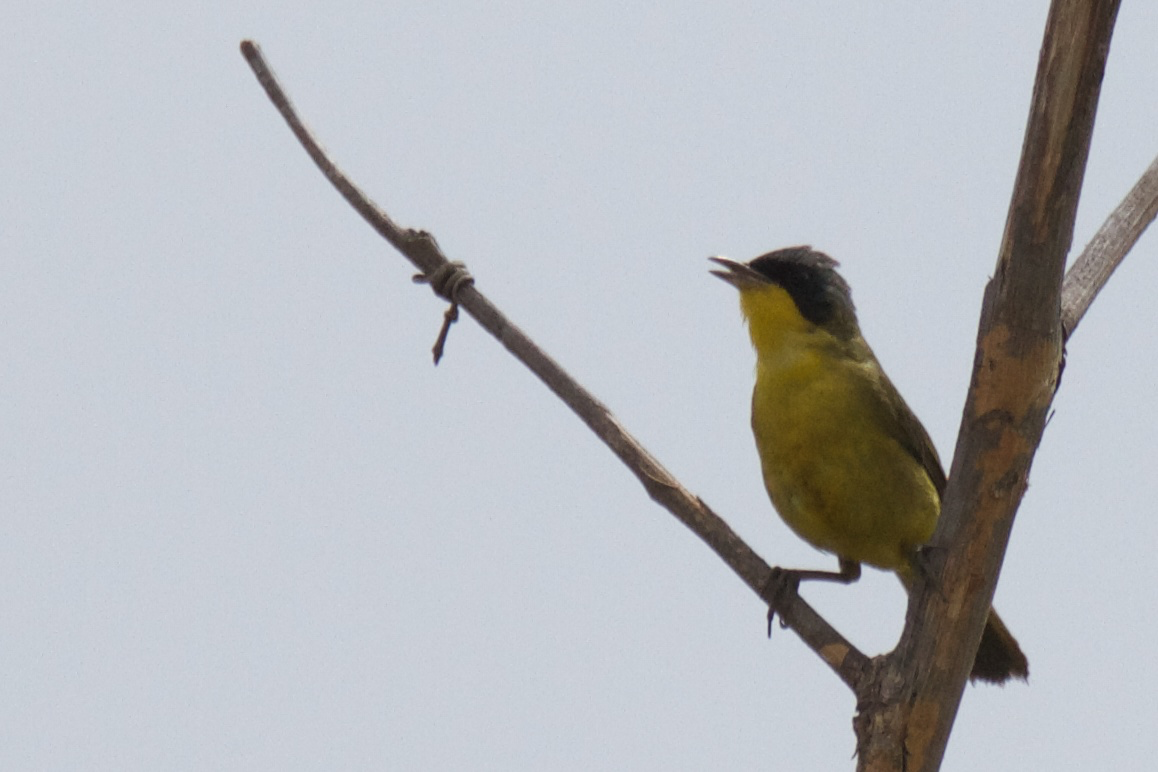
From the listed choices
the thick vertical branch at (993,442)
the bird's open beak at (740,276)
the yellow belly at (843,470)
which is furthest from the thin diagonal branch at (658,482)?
the bird's open beak at (740,276)

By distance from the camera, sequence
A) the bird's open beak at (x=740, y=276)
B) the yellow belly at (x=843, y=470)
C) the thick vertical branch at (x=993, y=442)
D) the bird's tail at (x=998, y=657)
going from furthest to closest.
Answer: the bird's open beak at (x=740, y=276) → the bird's tail at (x=998, y=657) → the yellow belly at (x=843, y=470) → the thick vertical branch at (x=993, y=442)

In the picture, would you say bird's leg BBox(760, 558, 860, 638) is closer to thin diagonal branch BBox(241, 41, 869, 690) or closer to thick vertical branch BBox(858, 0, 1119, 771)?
thin diagonal branch BBox(241, 41, 869, 690)

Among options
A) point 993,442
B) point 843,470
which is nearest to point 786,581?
point 843,470

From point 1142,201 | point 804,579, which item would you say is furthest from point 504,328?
point 1142,201

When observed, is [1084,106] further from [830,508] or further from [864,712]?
[830,508]

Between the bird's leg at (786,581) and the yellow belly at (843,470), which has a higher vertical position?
the yellow belly at (843,470)

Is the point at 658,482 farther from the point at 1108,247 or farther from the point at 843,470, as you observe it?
the point at 1108,247

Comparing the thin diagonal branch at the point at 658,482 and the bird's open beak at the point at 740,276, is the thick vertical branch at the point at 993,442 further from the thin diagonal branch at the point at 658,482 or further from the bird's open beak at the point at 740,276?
the bird's open beak at the point at 740,276

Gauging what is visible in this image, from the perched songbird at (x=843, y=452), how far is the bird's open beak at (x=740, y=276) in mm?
172

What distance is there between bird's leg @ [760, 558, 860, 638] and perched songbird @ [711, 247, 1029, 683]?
0.05 ft

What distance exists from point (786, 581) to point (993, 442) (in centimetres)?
122

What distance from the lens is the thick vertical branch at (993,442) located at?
3.52m

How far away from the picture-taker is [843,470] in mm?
5352

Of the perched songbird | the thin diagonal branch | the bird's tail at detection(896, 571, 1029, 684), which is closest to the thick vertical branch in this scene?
the thin diagonal branch
